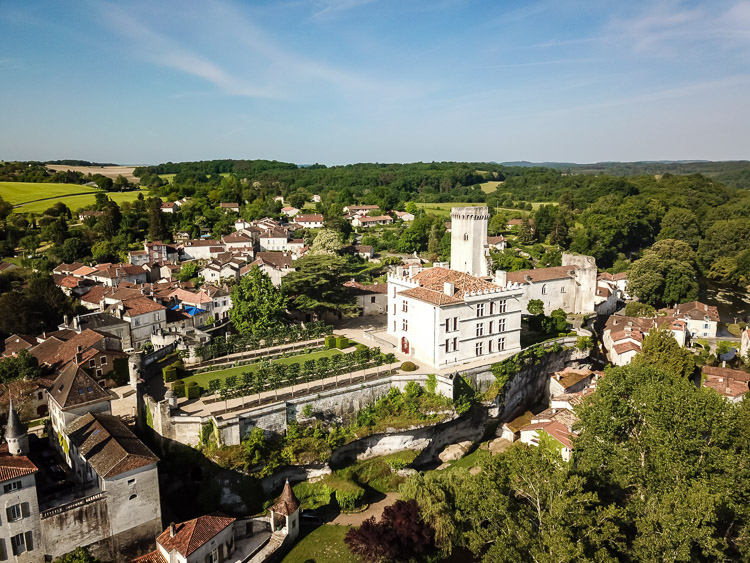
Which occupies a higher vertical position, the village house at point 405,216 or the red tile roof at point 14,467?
the village house at point 405,216

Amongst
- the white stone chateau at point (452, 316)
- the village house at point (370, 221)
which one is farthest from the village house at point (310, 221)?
the white stone chateau at point (452, 316)

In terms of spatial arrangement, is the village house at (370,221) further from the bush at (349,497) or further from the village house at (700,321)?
the bush at (349,497)

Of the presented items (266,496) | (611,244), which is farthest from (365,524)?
(611,244)

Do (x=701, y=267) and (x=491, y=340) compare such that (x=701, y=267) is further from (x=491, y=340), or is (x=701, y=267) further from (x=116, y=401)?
(x=116, y=401)

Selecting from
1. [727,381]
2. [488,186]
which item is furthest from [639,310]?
[488,186]

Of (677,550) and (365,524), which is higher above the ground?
(677,550)

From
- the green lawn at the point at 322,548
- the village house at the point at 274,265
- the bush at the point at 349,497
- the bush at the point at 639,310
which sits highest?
the village house at the point at 274,265
